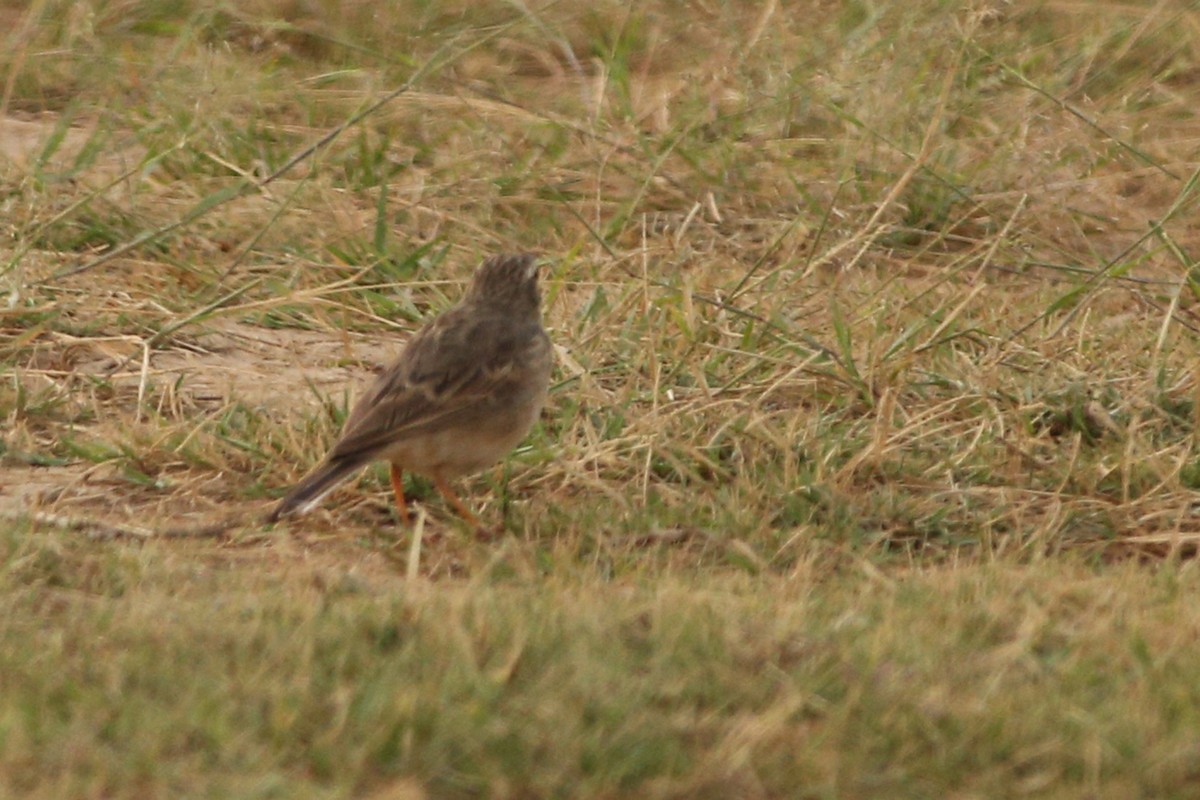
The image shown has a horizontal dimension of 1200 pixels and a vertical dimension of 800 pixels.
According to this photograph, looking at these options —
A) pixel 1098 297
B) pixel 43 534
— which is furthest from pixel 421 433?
pixel 1098 297

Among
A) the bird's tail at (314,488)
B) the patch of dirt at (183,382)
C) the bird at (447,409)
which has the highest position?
the bird at (447,409)

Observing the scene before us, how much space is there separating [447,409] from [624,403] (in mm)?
851

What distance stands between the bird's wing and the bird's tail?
0.02 m

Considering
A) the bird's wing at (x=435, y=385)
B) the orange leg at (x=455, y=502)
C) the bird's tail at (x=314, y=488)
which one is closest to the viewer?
the bird's tail at (x=314, y=488)

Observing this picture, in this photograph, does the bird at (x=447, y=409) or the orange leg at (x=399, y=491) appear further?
the orange leg at (x=399, y=491)

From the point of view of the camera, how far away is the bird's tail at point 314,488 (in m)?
4.57

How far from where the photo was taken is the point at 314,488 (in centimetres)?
458

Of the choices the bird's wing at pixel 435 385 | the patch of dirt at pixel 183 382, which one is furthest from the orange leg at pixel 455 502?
the patch of dirt at pixel 183 382

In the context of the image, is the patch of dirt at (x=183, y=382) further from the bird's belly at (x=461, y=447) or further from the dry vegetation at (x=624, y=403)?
the bird's belly at (x=461, y=447)

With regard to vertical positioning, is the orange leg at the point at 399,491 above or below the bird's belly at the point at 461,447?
below

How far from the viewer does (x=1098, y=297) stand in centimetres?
668

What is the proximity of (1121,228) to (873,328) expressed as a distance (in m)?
1.84

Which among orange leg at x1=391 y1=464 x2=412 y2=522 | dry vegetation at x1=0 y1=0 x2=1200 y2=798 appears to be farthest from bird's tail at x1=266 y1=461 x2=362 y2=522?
orange leg at x1=391 y1=464 x2=412 y2=522

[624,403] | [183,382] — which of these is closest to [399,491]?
[624,403]
